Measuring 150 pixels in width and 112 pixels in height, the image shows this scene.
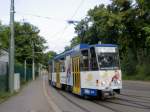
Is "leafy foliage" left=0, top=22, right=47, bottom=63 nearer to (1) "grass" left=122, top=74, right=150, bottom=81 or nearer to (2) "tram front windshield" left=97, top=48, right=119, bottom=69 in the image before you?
(1) "grass" left=122, top=74, right=150, bottom=81

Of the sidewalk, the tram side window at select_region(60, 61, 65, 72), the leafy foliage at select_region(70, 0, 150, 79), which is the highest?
the leafy foliage at select_region(70, 0, 150, 79)

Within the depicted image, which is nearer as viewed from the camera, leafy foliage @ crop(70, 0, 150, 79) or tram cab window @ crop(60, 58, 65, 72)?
tram cab window @ crop(60, 58, 65, 72)

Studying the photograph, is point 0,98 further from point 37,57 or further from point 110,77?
point 37,57

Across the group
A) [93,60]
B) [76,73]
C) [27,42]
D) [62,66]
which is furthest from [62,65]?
[27,42]

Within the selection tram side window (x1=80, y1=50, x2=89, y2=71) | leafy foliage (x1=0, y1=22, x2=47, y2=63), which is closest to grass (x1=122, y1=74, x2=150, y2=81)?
leafy foliage (x1=0, y1=22, x2=47, y2=63)

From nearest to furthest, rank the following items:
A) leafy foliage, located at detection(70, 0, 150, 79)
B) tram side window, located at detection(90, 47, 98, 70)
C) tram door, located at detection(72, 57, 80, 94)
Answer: tram side window, located at detection(90, 47, 98, 70) → tram door, located at detection(72, 57, 80, 94) → leafy foliage, located at detection(70, 0, 150, 79)

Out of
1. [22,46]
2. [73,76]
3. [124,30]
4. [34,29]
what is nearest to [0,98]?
[73,76]

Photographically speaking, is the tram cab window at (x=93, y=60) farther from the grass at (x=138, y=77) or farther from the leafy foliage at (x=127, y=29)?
the leafy foliage at (x=127, y=29)

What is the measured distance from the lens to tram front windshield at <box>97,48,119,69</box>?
20.9m

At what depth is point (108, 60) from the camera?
21.2 meters

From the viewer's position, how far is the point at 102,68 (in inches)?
818

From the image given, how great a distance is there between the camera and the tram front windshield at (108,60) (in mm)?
20922

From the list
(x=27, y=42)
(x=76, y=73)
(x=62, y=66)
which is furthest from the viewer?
(x=27, y=42)

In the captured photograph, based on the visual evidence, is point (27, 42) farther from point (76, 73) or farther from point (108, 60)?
point (108, 60)
